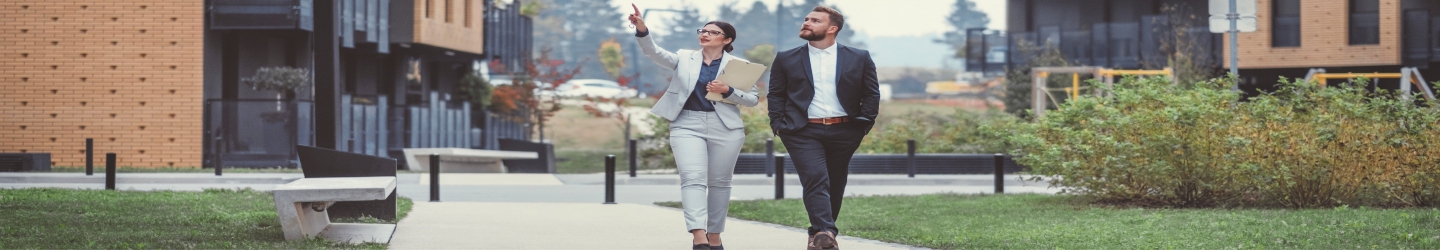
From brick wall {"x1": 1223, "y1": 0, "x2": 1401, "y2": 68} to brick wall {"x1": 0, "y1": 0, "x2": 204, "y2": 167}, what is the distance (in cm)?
1984

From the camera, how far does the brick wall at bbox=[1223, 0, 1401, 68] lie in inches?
1278

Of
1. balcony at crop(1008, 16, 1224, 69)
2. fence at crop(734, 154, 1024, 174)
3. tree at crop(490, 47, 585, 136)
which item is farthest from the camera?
tree at crop(490, 47, 585, 136)

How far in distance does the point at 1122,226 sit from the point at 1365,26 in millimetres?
25080

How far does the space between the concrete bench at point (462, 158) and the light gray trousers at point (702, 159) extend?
2192 centimetres

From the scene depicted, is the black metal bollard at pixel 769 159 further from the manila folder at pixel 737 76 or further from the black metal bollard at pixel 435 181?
the manila folder at pixel 737 76

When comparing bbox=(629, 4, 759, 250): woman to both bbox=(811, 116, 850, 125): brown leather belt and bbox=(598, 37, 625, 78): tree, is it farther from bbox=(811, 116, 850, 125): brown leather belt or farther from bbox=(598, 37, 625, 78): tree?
bbox=(598, 37, 625, 78): tree

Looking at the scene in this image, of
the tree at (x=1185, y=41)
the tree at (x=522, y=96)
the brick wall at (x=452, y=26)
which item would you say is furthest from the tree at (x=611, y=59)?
the tree at (x=1185, y=41)

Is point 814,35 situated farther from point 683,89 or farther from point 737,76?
point 683,89

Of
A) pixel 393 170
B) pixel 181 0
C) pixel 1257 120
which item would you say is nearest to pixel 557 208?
pixel 393 170

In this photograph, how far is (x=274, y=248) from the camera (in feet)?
27.6

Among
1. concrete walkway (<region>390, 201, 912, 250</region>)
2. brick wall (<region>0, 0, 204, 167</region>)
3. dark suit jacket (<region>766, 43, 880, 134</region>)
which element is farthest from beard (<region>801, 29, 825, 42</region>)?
brick wall (<region>0, 0, 204, 167</region>)

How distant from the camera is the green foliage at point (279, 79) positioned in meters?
27.7

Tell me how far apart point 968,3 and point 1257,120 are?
11591 centimetres

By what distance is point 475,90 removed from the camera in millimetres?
39625
